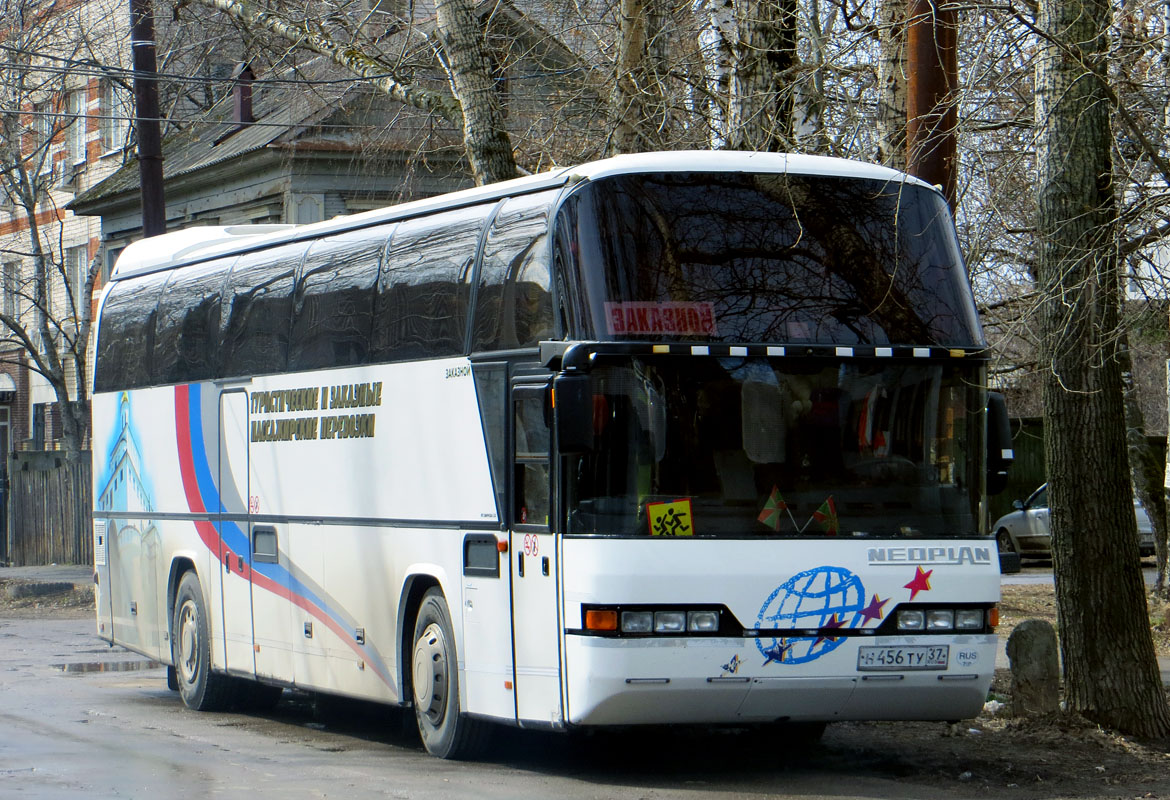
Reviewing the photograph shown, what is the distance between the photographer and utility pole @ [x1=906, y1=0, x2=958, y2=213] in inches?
448

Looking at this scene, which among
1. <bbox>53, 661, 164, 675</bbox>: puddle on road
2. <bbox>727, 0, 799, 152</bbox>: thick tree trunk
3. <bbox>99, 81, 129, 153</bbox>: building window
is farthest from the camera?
<bbox>99, 81, 129, 153</bbox>: building window

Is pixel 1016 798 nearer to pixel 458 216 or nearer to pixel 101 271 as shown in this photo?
pixel 458 216

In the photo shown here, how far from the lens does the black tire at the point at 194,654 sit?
13523 millimetres

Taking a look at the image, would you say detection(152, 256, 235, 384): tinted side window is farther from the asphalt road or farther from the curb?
the curb

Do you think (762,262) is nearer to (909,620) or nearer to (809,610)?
(809,610)

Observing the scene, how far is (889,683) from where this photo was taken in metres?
9.15

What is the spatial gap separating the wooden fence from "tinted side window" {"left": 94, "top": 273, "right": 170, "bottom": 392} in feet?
47.7

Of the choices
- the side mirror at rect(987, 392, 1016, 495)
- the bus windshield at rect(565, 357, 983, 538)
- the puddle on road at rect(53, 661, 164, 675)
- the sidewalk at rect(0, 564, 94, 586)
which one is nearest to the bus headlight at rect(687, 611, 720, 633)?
the bus windshield at rect(565, 357, 983, 538)

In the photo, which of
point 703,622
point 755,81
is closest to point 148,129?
point 755,81

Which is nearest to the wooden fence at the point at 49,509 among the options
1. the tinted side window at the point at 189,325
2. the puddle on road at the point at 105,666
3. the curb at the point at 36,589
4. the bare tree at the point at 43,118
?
the bare tree at the point at 43,118

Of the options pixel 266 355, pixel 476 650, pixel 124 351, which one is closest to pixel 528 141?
pixel 124 351

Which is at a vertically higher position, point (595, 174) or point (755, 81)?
point (755, 81)

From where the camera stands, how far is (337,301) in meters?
11.7

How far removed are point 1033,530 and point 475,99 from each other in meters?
17.0
